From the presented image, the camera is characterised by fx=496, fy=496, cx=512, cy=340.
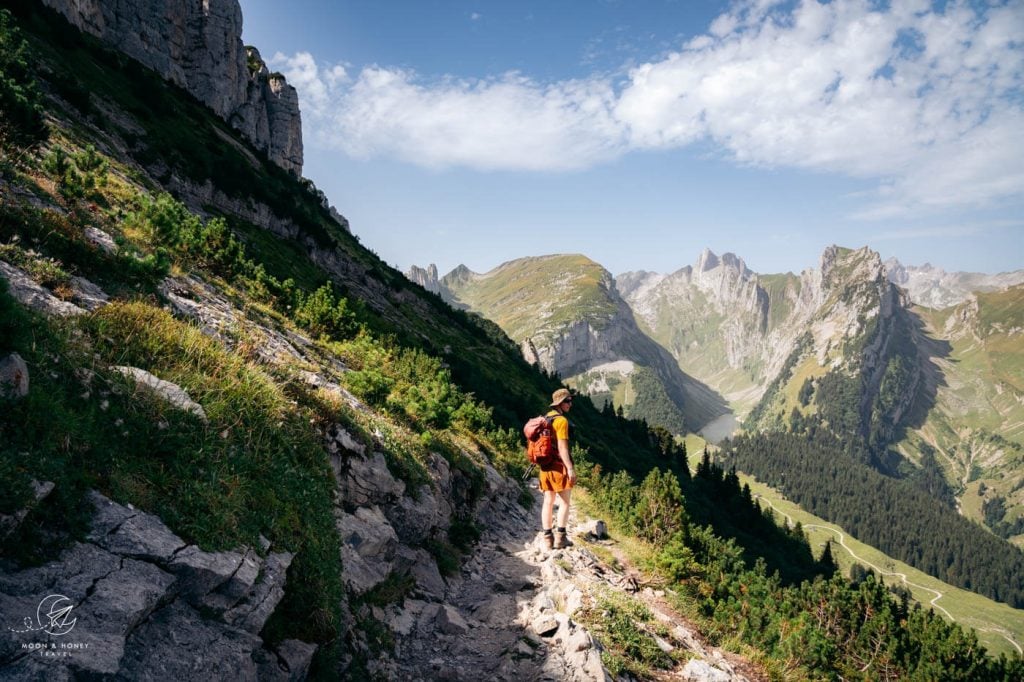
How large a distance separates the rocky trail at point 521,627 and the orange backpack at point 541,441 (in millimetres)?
3096

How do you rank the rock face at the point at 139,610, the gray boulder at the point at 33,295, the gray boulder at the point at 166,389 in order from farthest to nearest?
the gray boulder at the point at 33,295 < the gray boulder at the point at 166,389 < the rock face at the point at 139,610

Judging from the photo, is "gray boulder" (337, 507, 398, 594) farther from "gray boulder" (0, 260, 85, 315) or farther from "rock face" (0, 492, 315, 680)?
"gray boulder" (0, 260, 85, 315)

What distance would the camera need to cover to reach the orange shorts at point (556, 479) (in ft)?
40.6

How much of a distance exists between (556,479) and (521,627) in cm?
342

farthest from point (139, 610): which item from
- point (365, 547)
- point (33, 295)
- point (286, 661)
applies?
point (33, 295)

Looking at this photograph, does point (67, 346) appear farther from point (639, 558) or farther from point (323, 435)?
point (639, 558)

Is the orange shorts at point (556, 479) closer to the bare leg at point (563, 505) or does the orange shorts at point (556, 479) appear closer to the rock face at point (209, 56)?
the bare leg at point (563, 505)

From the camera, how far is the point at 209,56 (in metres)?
87.1


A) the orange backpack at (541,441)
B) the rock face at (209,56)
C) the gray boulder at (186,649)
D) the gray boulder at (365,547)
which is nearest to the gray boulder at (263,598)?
the gray boulder at (186,649)

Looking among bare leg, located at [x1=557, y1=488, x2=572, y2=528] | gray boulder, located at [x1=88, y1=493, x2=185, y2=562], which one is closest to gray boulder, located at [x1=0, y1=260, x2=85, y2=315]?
gray boulder, located at [x1=88, y1=493, x2=185, y2=562]

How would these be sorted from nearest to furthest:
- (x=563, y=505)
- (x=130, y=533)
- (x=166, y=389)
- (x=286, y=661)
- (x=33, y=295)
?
(x=130, y=533) → (x=286, y=661) → (x=166, y=389) → (x=33, y=295) → (x=563, y=505)

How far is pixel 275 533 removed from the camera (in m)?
7.04

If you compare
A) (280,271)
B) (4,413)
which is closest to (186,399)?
(4,413)

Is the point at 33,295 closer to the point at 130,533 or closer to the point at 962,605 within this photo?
the point at 130,533
